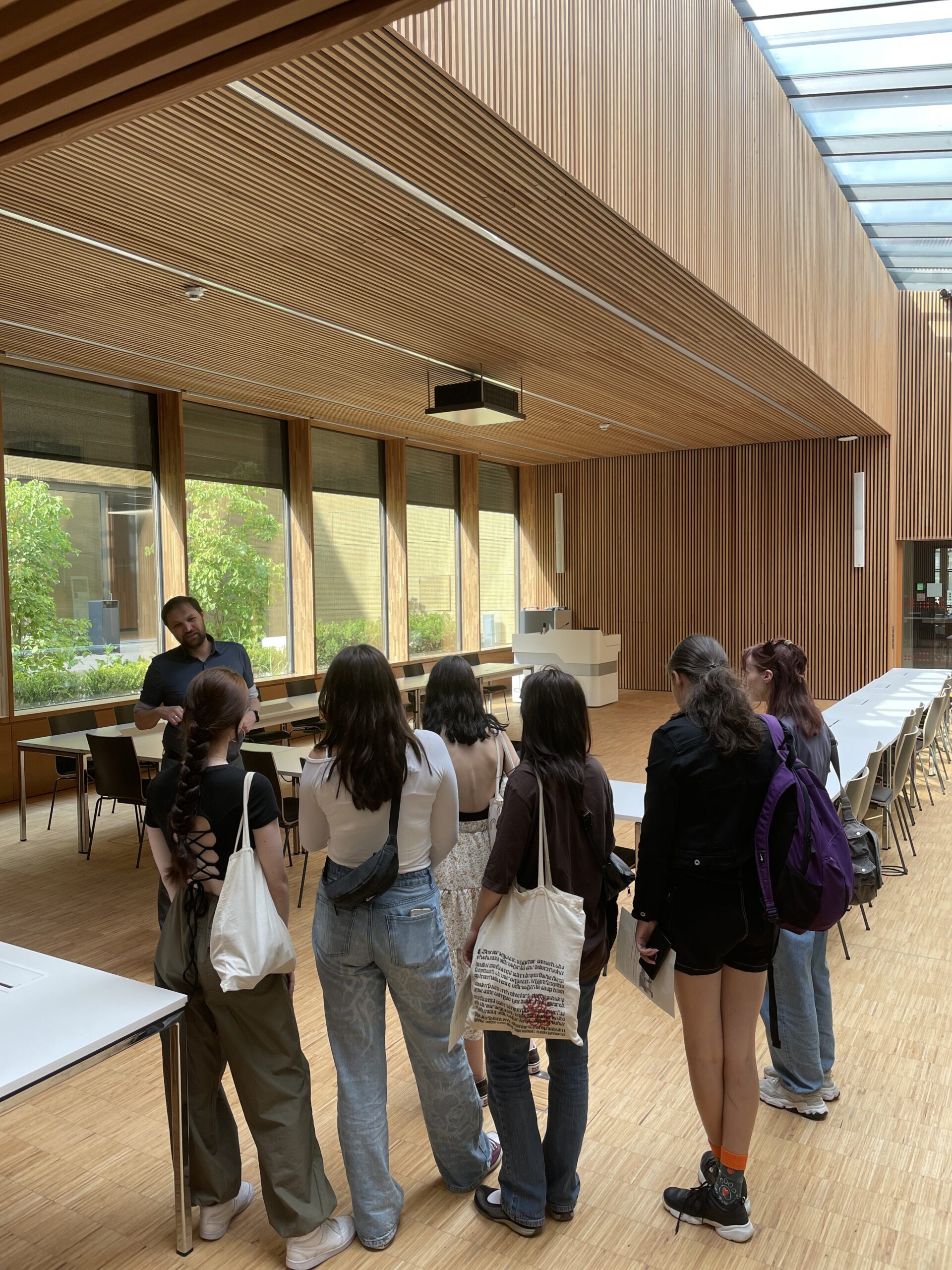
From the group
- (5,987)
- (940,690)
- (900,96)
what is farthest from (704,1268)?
(900,96)

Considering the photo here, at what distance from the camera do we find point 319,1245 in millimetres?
2531

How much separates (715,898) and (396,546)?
454 inches

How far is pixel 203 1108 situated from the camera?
2.58 m

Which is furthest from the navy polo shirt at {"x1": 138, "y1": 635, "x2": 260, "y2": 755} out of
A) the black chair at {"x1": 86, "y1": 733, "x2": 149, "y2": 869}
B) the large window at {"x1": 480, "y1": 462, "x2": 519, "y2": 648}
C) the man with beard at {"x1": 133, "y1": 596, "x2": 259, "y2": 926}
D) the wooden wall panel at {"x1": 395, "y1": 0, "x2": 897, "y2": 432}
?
the large window at {"x1": 480, "y1": 462, "x2": 519, "y2": 648}

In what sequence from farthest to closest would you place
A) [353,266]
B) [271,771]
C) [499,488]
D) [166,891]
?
1. [499,488]
2. [353,266]
3. [271,771]
4. [166,891]

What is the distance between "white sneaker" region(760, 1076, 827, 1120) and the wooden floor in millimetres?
42

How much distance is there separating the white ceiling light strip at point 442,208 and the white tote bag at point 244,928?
2262 mm

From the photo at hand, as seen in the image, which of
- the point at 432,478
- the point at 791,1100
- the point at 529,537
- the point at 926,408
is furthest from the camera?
the point at 529,537

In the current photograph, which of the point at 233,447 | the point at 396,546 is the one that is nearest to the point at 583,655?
the point at 396,546

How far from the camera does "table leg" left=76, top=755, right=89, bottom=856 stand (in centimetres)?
669

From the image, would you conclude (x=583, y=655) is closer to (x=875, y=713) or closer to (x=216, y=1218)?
(x=875, y=713)

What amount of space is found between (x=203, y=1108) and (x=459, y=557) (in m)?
12.9

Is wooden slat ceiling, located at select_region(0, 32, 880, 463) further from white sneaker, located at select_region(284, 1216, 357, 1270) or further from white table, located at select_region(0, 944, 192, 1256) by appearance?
white sneaker, located at select_region(284, 1216, 357, 1270)

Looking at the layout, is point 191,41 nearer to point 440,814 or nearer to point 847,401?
point 440,814
